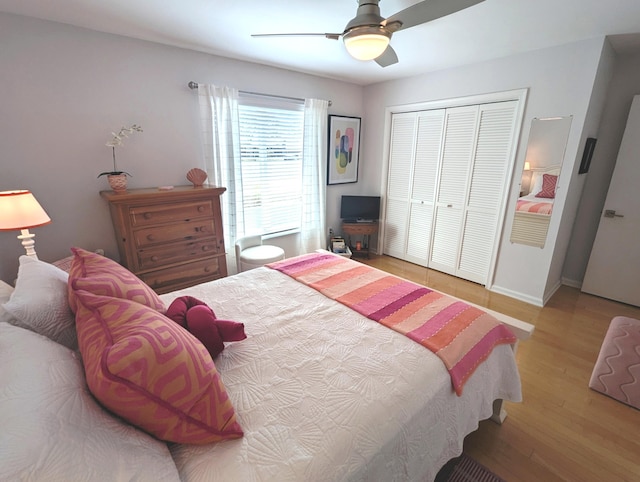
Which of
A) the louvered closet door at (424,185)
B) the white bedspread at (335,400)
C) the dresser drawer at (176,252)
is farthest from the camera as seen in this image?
the louvered closet door at (424,185)

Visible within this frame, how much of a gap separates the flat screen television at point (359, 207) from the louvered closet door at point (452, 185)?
89 cm

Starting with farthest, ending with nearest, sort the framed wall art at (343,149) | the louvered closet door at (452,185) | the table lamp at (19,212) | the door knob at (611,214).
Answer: the framed wall art at (343,149), the louvered closet door at (452,185), the door knob at (611,214), the table lamp at (19,212)

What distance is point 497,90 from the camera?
9.76ft

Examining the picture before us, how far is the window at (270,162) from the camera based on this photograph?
319 centimetres

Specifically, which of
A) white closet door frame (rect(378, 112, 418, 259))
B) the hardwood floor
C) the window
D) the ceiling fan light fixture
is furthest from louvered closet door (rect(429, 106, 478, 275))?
the ceiling fan light fixture

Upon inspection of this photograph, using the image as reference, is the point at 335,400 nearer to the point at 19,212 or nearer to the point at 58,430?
the point at 58,430

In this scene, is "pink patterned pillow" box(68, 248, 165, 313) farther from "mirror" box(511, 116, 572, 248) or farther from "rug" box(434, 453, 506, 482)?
"mirror" box(511, 116, 572, 248)

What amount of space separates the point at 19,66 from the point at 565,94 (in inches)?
170

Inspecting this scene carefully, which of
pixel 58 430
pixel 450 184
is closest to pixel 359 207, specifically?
pixel 450 184

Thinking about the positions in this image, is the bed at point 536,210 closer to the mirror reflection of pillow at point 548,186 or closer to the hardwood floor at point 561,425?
the mirror reflection of pillow at point 548,186

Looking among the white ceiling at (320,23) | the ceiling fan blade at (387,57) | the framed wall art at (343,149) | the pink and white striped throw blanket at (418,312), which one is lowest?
the pink and white striped throw blanket at (418,312)

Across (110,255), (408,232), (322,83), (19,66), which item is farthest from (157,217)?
(408,232)

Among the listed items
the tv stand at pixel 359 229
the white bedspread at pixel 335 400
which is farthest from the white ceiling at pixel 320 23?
the tv stand at pixel 359 229

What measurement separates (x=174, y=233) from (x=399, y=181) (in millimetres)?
2966
